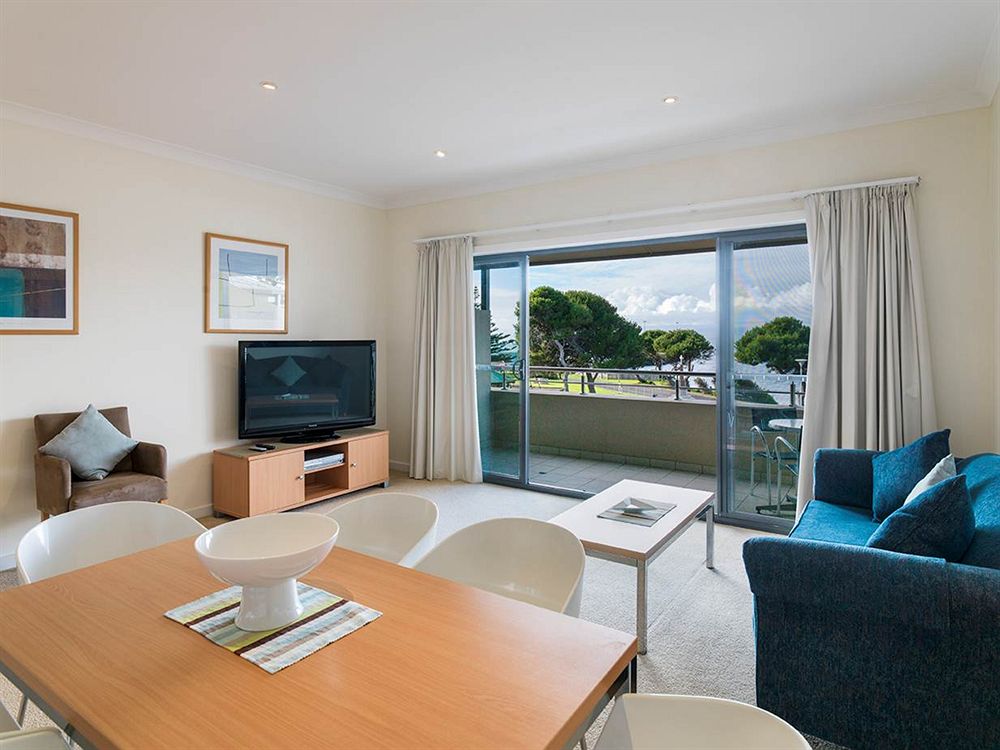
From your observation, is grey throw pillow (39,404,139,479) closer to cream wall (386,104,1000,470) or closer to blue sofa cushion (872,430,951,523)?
cream wall (386,104,1000,470)

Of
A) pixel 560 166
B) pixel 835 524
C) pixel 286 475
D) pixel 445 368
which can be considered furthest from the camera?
pixel 445 368

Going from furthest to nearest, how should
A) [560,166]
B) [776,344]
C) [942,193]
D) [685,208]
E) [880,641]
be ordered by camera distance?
[560,166] → [685,208] → [776,344] → [942,193] → [880,641]

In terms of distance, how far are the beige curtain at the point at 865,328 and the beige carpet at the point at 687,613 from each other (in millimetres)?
783

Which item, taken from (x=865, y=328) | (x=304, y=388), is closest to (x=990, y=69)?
(x=865, y=328)

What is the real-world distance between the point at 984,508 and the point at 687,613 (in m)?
1.29

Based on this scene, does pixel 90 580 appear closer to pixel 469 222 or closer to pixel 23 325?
pixel 23 325

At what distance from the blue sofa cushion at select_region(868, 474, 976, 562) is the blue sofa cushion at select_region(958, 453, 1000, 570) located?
4cm

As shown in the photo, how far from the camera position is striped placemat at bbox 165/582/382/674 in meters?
1.21

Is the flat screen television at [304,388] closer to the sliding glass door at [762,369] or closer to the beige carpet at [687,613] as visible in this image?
the beige carpet at [687,613]

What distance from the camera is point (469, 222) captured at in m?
5.31

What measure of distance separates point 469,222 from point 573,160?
46.9 inches

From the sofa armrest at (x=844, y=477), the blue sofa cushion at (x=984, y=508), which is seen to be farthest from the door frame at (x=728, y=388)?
the blue sofa cushion at (x=984, y=508)

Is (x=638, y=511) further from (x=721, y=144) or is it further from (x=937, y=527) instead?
(x=721, y=144)

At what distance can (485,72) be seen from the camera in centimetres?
302
